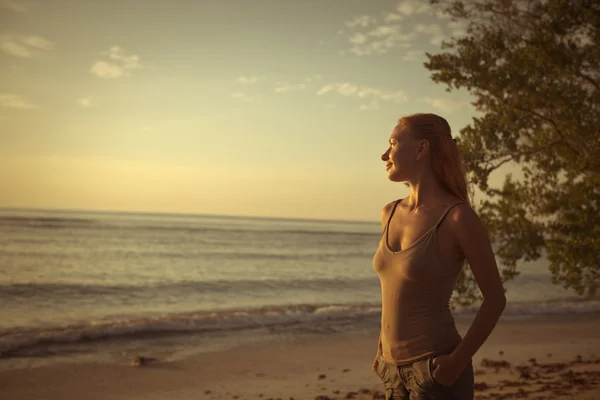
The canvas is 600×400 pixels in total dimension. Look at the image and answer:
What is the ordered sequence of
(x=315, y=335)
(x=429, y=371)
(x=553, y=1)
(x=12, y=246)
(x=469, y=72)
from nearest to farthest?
(x=429, y=371), (x=553, y=1), (x=469, y=72), (x=315, y=335), (x=12, y=246)

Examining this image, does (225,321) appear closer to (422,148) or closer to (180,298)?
(180,298)

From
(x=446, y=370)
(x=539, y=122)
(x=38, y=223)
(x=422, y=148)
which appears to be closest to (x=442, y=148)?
(x=422, y=148)

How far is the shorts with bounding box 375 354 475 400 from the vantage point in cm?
216

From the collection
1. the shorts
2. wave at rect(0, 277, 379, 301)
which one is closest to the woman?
the shorts

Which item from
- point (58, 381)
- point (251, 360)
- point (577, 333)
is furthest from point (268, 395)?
point (577, 333)

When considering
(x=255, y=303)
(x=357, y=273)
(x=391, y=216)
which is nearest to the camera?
(x=391, y=216)

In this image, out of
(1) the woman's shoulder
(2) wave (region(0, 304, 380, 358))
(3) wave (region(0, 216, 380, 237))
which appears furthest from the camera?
(3) wave (region(0, 216, 380, 237))

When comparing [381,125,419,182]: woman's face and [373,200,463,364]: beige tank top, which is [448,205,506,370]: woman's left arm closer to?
[373,200,463,364]: beige tank top

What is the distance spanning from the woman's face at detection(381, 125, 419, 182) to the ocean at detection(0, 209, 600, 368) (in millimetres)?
11150

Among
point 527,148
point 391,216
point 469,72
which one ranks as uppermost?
point 469,72

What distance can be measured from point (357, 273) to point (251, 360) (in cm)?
2165

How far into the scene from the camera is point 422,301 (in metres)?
2.25

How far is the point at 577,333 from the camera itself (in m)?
14.6

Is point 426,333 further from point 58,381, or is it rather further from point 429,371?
point 58,381
